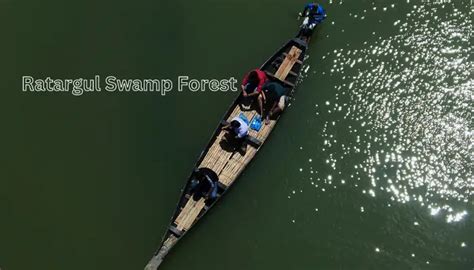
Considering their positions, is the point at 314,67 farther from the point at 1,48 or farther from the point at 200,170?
the point at 1,48

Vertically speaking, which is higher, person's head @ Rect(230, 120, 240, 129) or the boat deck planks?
the boat deck planks

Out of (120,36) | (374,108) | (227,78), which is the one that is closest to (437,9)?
(374,108)

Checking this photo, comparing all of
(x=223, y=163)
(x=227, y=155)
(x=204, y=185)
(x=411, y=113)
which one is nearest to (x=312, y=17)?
(x=411, y=113)

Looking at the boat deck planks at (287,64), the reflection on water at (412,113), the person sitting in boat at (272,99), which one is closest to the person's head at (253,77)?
the person sitting in boat at (272,99)

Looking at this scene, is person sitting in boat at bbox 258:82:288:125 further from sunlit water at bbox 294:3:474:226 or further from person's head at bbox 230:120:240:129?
sunlit water at bbox 294:3:474:226

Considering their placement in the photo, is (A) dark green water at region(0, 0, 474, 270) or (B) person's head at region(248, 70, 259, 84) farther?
(B) person's head at region(248, 70, 259, 84)

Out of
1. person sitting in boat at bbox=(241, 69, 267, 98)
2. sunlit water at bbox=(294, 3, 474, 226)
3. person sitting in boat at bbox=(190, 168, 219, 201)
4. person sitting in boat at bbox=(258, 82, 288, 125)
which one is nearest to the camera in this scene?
person sitting in boat at bbox=(190, 168, 219, 201)

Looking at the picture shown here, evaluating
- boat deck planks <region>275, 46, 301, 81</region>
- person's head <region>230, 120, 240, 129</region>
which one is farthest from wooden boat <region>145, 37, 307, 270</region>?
person's head <region>230, 120, 240, 129</region>
